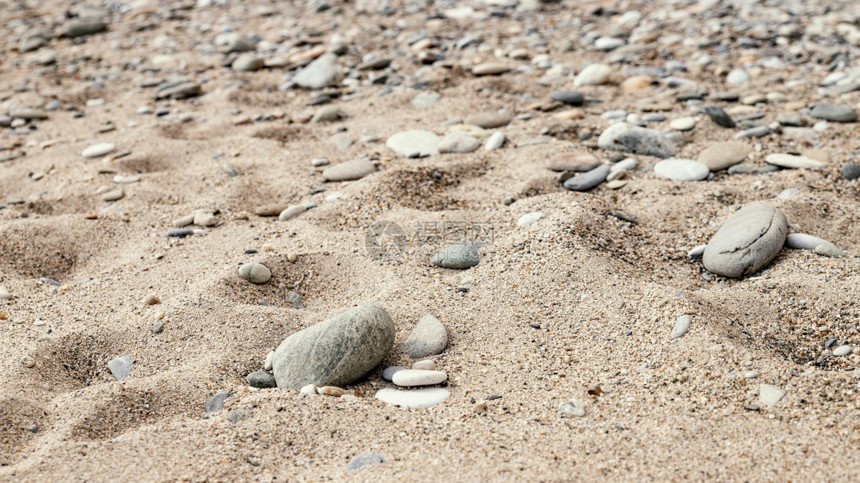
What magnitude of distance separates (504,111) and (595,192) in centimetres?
104

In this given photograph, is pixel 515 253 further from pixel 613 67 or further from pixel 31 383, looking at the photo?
pixel 613 67

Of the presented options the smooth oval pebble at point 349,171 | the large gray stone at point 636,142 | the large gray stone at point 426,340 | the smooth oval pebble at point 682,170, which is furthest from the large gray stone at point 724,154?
the large gray stone at point 426,340

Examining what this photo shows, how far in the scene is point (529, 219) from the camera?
2.88m

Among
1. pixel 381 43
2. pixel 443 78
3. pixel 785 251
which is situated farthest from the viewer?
pixel 381 43

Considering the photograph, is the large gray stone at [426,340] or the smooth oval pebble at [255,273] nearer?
the large gray stone at [426,340]

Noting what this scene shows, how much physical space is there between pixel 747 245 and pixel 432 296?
3.61 ft

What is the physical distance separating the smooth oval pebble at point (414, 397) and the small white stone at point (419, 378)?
2 cm

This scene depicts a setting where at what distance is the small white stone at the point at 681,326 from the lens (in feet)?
7.18

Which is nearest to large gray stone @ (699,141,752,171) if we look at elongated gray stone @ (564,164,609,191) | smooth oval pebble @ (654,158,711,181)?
smooth oval pebble @ (654,158,711,181)

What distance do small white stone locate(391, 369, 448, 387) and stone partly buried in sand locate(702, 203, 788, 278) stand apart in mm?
1109

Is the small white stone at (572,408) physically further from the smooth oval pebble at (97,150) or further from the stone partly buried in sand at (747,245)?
the smooth oval pebble at (97,150)

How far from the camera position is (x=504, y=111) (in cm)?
409

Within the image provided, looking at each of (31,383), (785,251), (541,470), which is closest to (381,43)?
(785,251)

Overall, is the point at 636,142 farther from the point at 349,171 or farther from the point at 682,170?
the point at 349,171
